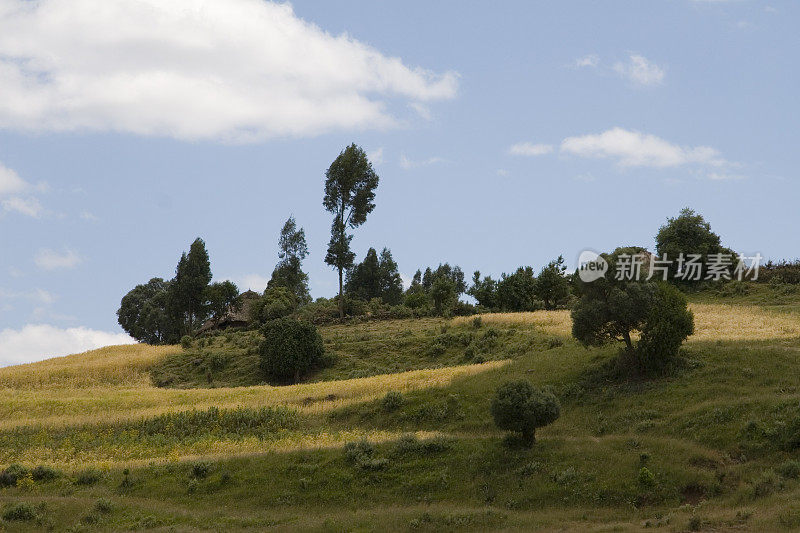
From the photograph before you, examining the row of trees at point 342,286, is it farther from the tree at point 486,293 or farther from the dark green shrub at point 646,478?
the dark green shrub at point 646,478

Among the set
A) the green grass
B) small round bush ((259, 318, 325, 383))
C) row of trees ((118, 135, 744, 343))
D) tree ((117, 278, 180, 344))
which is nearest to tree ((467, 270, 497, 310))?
row of trees ((118, 135, 744, 343))

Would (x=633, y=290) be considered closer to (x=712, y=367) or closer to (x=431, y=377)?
(x=712, y=367)

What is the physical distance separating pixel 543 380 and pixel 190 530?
1071 inches

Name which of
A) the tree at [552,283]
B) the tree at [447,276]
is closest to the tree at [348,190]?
the tree at [552,283]

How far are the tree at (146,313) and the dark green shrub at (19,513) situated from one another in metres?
88.4

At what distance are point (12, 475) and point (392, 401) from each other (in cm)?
2337

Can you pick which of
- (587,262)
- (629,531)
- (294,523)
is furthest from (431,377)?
(629,531)

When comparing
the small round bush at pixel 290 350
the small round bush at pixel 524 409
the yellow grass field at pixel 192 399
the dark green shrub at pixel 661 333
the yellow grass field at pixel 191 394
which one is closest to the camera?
the small round bush at pixel 524 409

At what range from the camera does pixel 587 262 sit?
50.2 metres

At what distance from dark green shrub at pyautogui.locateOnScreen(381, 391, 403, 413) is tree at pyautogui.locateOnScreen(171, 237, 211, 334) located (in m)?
52.0

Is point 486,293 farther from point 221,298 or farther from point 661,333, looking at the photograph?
point 661,333

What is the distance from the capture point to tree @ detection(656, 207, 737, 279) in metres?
92.1

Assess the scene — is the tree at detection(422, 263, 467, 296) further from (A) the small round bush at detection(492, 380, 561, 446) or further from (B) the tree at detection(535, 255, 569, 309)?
(A) the small round bush at detection(492, 380, 561, 446)

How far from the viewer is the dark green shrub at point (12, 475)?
136 feet
